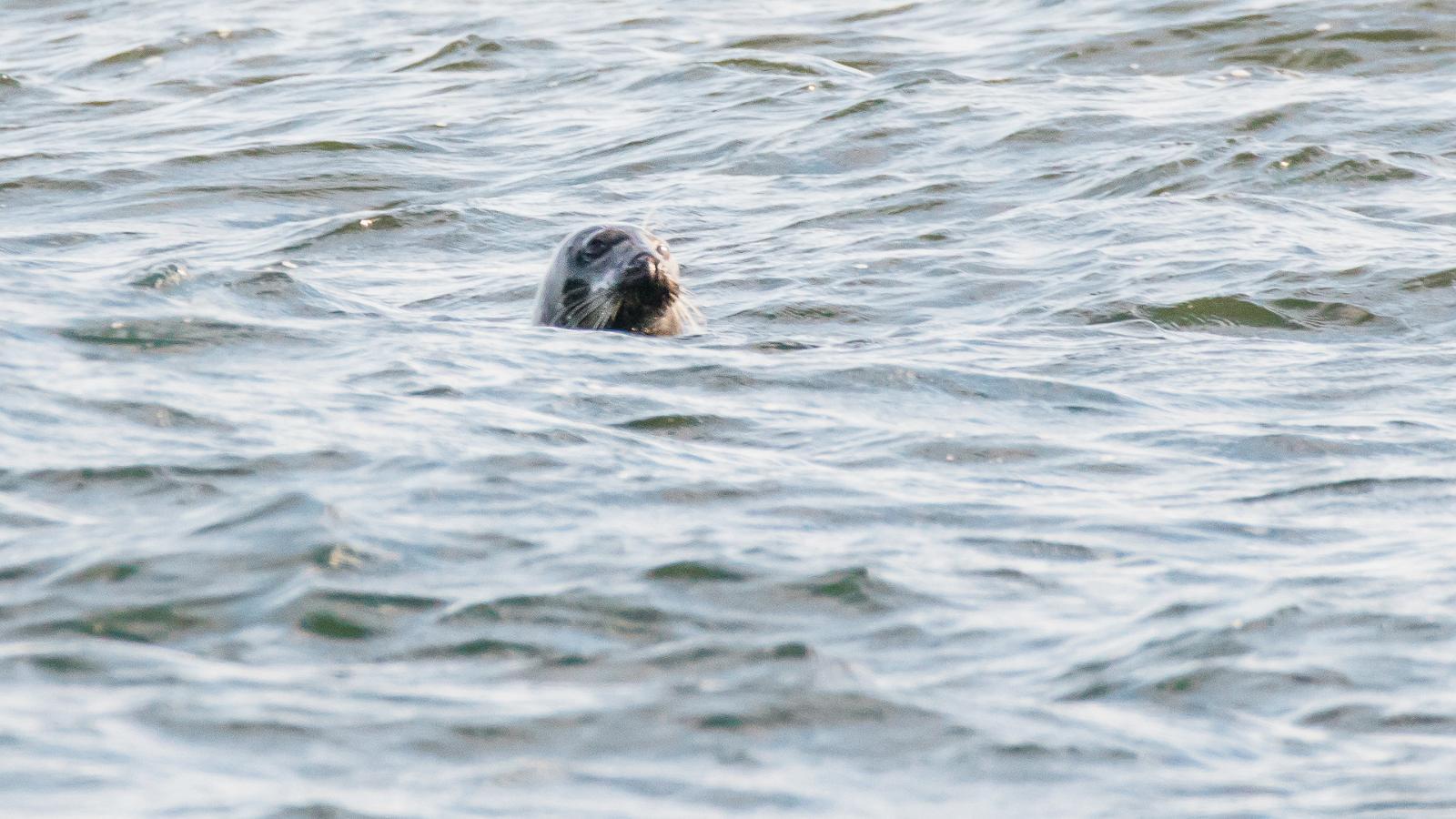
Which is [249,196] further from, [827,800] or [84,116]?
[827,800]

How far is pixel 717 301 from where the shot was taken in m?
10.3

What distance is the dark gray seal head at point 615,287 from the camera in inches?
369

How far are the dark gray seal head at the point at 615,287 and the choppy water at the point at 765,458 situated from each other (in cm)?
31

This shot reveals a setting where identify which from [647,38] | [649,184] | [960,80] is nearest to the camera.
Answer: [649,184]

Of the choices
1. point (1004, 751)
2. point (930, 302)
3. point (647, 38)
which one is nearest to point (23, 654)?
point (1004, 751)

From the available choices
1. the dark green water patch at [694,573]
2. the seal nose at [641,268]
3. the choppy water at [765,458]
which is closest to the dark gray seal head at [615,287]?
the seal nose at [641,268]

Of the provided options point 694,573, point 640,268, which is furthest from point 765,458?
point 640,268

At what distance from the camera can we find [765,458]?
671 cm

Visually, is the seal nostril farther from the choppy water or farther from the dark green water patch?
the dark green water patch

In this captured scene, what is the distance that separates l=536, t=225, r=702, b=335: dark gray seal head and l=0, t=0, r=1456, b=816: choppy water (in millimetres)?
309

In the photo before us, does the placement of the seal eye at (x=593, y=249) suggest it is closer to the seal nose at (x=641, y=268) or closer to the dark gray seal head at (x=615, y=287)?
the dark gray seal head at (x=615, y=287)

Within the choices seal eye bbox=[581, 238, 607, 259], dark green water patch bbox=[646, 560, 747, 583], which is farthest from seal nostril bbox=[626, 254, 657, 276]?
dark green water patch bbox=[646, 560, 747, 583]

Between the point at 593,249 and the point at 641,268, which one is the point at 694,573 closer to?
the point at 641,268

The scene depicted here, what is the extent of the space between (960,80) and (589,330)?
6.05 m
